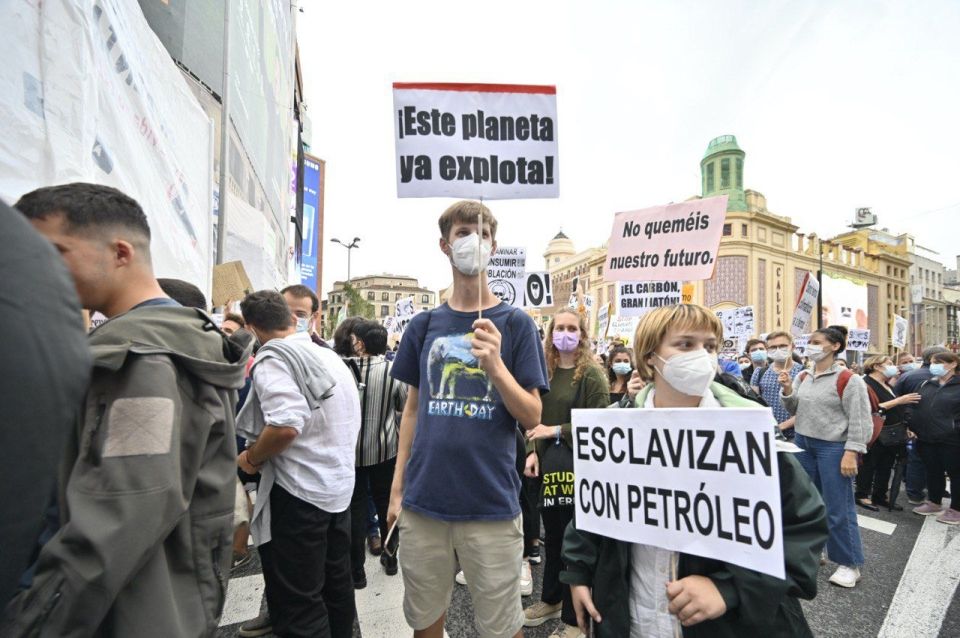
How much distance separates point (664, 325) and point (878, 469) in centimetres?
663

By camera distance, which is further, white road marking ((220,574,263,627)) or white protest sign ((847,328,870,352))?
white protest sign ((847,328,870,352))

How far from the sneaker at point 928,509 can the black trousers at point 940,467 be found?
61 mm

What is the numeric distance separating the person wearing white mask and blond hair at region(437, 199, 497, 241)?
21.4 feet

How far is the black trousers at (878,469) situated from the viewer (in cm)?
634

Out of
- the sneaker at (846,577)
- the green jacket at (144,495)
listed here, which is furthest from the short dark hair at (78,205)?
the sneaker at (846,577)

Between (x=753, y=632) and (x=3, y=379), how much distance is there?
1889 millimetres

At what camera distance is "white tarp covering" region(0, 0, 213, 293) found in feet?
7.16

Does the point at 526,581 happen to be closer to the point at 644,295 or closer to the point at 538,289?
the point at 644,295

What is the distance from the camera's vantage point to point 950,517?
18.7ft

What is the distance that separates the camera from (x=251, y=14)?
11.5 meters

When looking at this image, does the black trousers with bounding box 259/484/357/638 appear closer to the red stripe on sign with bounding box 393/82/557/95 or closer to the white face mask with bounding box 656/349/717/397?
the white face mask with bounding box 656/349/717/397

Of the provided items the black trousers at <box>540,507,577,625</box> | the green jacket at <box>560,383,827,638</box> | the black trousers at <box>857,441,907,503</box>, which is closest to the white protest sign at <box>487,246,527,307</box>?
the black trousers at <box>857,441,907,503</box>

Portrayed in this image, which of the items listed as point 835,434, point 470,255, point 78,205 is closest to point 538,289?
point 835,434

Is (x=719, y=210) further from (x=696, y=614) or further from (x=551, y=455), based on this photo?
(x=696, y=614)
